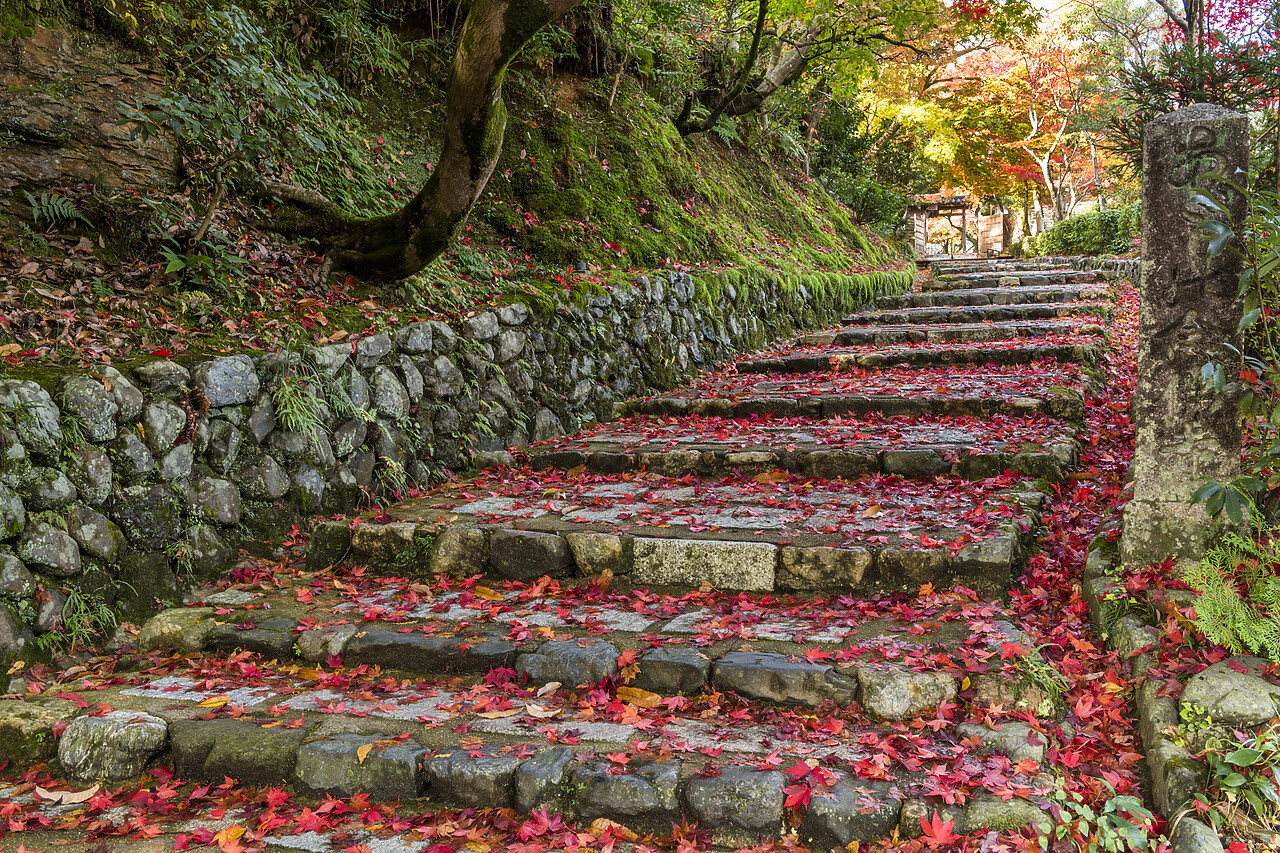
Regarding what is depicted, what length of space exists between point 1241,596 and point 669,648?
1.99 metres

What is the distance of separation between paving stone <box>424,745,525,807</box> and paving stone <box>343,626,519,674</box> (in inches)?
23.4

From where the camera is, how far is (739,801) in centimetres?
222

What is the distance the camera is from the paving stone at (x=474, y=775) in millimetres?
2383

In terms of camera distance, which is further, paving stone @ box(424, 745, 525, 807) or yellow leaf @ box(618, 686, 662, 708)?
yellow leaf @ box(618, 686, 662, 708)

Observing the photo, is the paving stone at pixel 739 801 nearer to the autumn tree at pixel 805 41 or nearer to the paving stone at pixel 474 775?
the paving stone at pixel 474 775

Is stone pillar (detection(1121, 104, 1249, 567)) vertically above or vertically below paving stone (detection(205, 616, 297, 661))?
above

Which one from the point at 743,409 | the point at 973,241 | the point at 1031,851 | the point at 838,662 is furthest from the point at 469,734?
→ the point at 973,241

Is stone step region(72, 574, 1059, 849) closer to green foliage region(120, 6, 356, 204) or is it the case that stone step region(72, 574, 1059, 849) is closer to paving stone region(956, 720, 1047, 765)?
paving stone region(956, 720, 1047, 765)

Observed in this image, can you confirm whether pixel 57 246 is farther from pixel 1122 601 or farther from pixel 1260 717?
pixel 1260 717

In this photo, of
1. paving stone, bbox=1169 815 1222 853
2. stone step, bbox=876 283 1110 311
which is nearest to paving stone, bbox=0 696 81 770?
paving stone, bbox=1169 815 1222 853

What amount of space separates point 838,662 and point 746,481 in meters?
2.11

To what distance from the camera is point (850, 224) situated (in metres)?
14.5

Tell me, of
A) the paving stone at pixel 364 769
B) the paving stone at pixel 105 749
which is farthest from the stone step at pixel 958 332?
the paving stone at pixel 105 749

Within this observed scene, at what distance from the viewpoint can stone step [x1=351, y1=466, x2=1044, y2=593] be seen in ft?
10.8
